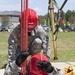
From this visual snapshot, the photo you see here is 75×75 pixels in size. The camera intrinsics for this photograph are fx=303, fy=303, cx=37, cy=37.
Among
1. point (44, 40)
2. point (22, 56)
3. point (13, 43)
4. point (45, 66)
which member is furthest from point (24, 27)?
point (44, 40)

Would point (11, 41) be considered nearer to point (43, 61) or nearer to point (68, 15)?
point (43, 61)

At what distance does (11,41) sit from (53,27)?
3.33 meters

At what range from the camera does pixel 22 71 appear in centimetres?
204

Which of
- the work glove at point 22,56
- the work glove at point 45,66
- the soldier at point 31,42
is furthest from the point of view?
the soldier at point 31,42

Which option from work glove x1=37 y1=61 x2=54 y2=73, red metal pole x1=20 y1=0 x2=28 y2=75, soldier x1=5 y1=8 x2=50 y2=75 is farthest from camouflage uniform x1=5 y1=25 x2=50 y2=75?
work glove x1=37 y1=61 x2=54 y2=73

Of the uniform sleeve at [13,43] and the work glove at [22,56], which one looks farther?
the uniform sleeve at [13,43]

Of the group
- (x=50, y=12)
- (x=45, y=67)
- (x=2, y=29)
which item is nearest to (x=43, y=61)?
(x=45, y=67)

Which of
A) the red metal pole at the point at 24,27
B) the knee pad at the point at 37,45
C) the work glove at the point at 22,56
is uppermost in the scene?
the red metal pole at the point at 24,27

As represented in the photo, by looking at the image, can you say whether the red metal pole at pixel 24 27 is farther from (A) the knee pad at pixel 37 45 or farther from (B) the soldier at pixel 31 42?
(A) the knee pad at pixel 37 45

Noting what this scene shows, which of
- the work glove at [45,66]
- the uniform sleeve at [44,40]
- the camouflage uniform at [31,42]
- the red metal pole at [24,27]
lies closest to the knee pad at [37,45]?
the camouflage uniform at [31,42]

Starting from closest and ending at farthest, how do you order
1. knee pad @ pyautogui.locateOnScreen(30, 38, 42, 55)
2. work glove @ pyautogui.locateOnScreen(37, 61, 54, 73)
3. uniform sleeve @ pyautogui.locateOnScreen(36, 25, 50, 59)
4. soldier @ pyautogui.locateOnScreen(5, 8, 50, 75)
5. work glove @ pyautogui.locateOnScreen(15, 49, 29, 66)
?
work glove @ pyautogui.locateOnScreen(37, 61, 54, 73)
work glove @ pyautogui.locateOnScreen(15, 49, 29, 66)
soldier @ pyautogui.locateOnScreen(5, 8, 50, 75)
knee pad @ pyautogui.locateOnScreen(30, 38, 42, 55)
uniform sleeve @ pyautogui.locateOnScreen(36, 25, 50, 59)

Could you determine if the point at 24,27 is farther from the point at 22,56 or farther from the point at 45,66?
the point at 45,66

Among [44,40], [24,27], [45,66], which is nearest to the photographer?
[45,66]

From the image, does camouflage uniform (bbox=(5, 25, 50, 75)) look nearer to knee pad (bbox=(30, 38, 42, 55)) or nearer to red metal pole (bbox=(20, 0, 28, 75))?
knee pad (bbox=(30, 38, 42, 55))
